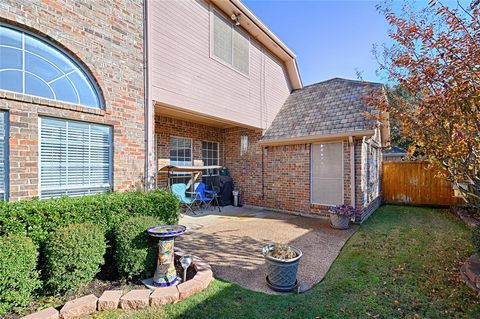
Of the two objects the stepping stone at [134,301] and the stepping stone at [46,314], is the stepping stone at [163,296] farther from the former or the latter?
the stepping stone at [46,314]

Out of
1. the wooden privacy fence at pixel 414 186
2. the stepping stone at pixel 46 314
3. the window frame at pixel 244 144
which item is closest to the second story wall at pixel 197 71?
the window frame at pixel 244 144

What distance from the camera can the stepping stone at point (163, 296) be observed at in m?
2.87

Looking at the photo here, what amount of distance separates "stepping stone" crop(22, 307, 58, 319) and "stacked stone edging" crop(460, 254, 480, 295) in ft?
17.5

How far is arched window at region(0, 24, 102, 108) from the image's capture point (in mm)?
3395

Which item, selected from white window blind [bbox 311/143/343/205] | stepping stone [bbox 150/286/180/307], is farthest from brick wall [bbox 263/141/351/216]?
stepping stone [bbox 150/286/180/307]

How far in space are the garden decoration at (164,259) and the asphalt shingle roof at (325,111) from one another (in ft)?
20.1

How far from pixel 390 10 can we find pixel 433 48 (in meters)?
1.32

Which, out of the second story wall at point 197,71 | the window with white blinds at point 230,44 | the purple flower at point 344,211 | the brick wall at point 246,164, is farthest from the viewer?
the brick wall at point 246,164

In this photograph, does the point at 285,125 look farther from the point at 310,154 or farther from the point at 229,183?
the point at 229,183

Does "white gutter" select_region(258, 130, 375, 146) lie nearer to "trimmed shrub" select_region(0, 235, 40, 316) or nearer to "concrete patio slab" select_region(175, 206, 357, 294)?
"concrete patio slab" select_region(175, 206, 357, 294)

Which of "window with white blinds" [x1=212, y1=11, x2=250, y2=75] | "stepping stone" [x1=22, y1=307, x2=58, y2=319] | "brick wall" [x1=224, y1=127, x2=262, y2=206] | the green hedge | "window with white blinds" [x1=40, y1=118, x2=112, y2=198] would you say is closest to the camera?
"stepping stone" [x1=22, y1=307, x2=58, y2=319]

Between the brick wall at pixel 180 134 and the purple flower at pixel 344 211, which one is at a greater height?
the brick wall at pixel 180 134

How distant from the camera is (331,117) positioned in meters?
8.24

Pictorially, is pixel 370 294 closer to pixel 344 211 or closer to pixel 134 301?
pixel 134 301
